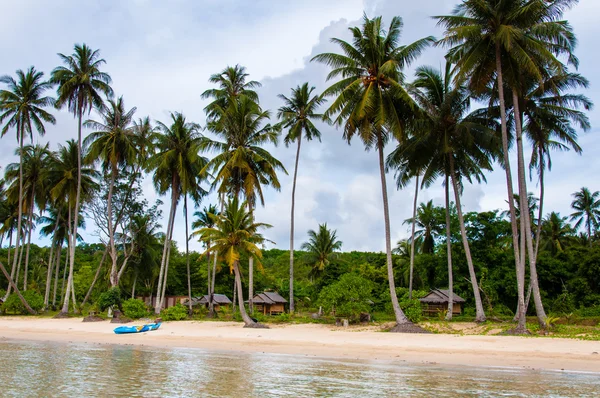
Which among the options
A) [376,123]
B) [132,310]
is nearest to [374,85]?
[376,123]

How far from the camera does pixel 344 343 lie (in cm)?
1800

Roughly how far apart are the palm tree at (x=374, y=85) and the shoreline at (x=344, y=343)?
3.18 metres

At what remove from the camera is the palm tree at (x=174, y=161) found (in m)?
30.2

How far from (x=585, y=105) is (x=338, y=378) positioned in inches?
714

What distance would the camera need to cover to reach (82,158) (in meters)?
34.6

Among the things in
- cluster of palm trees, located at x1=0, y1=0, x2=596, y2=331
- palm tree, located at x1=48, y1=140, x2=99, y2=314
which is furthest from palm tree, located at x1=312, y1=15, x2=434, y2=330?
palm tree, located at x1=48, y1=140, x2=99, y2=314

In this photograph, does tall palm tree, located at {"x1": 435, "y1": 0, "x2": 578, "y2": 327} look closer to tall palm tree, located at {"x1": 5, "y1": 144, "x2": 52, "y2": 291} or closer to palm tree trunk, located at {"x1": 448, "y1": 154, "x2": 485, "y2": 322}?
palm tree trunk, located at {"x1": 448, "y1": 154, "x2": 485, "y2": 322}

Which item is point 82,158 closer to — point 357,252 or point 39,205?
point 39,205

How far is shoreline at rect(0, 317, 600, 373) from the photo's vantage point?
13.8 m

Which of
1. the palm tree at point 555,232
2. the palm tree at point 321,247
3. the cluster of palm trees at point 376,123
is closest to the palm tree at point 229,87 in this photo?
the cluster of palm trees at point 376,123

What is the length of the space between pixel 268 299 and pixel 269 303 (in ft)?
1.07

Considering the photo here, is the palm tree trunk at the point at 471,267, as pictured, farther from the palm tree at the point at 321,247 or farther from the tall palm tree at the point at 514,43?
the palm tree at the point at 321,247

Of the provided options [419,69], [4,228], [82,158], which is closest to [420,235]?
[419,69]

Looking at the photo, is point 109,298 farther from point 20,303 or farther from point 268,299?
point 268,299
